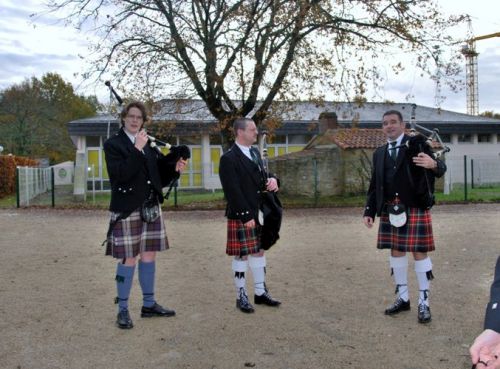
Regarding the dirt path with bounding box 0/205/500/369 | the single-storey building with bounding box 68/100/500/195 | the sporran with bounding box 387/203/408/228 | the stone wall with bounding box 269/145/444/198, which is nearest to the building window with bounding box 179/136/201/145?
the single-storey building with bounding box 68/100/500/195

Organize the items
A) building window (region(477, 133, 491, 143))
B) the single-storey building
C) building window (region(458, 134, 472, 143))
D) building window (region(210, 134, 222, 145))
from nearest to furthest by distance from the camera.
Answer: the single-storey building
building window (region(210, 134, 222, 145))
building window (region(458, 134, 472, 143))
building window (region(477, 133, 491, 143))

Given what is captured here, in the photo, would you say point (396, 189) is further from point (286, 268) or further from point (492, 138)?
point (492, 138)

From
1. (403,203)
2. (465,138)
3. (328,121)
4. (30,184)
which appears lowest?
(30,184)

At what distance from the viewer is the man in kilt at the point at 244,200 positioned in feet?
16.9

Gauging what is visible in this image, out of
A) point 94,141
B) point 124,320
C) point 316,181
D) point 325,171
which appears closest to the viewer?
point 124,320

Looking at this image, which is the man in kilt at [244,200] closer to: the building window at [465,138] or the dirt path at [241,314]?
the dirt path at [241,314]

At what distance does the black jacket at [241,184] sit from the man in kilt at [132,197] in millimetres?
450

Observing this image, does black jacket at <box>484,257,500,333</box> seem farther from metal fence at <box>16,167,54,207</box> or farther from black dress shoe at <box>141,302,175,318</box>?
metal fence at <box>16,167,54,207</box>

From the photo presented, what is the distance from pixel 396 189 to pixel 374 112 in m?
30.6

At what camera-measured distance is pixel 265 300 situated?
547 centimetres

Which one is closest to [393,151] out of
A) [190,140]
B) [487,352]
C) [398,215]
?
[398,215]

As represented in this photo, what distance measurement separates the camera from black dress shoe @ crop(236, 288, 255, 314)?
5215 mm

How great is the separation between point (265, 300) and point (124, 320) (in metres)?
1.45

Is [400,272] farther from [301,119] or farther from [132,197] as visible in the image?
[301,119]
